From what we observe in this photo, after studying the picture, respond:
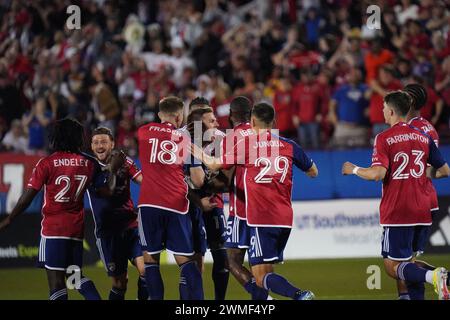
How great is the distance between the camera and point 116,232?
1192 cm


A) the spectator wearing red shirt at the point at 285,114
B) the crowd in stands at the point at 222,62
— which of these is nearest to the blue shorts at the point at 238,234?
the crowd in stands at the point at 222,62

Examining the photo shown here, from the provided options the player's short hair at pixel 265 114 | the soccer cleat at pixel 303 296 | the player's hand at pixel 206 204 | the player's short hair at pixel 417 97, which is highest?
the player's short hair at pixel 417 97

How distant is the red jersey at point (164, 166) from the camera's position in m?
11.0

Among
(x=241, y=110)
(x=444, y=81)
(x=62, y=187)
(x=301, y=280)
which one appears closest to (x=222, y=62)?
(x=444, y=81)

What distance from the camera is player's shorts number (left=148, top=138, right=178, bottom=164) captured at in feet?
36.0

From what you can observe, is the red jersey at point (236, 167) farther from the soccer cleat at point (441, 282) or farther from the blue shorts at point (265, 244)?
the soccer cleat at point (441, 282)

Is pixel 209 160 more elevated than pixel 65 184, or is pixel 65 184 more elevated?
pixel 209 160

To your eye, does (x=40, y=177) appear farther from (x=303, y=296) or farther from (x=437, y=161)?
(x=437, y=161)

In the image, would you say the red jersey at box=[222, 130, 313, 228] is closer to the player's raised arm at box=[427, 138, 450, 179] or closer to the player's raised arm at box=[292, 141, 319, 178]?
the player's raised arm at box=[292, 141, 319, 178]

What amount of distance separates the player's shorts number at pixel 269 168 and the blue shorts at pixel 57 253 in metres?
2.17

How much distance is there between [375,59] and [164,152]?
9.66m

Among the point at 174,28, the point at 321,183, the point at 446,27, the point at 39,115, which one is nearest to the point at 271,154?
the point at 321,183

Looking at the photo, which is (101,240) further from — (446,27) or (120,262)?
(446,27)

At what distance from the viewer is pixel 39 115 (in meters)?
21.8
